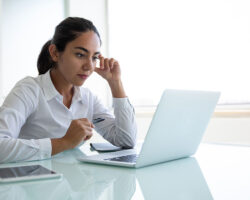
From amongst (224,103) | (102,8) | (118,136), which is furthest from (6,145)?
(102,8)

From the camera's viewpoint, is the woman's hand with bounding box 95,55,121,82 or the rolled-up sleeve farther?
the woman's hand with bounding box 95,55,121,82

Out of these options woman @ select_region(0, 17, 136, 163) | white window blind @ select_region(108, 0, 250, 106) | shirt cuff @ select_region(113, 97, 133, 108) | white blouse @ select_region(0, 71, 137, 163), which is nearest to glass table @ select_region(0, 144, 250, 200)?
white blouse @ select_region(0, 71, 137, 163)

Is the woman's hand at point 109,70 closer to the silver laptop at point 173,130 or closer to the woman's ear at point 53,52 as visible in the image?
the woman's ear at point 53,52

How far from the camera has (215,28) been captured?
127 inches

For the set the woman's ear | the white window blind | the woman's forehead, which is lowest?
the white window blind

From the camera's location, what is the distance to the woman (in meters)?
1.42

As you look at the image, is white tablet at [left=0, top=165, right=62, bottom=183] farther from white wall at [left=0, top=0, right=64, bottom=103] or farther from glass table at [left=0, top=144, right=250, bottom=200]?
white wall at [left=0, top=0, right=64, bottom=103]

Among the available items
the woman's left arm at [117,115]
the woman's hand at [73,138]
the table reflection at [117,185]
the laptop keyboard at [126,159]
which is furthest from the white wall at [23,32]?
the table reflection at [117,185]

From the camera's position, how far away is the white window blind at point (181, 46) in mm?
3098

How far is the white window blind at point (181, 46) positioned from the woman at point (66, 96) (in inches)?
67.7

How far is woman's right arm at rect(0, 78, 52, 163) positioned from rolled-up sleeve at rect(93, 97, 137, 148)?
0.39 metres

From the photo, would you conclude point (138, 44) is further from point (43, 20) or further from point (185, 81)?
point (43, 20)

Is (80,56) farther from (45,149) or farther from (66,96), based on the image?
(45,149)

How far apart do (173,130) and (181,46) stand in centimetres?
252
